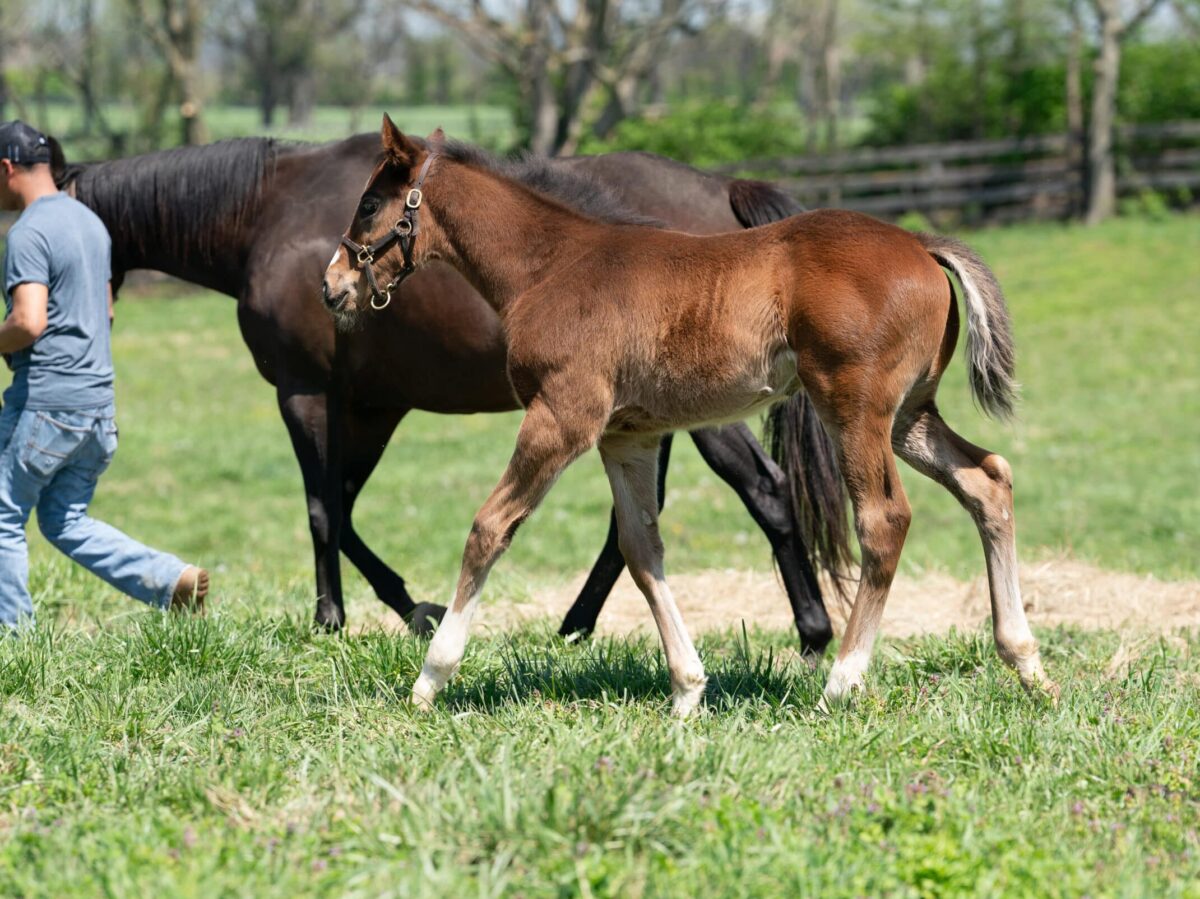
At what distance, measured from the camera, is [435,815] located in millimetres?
3146

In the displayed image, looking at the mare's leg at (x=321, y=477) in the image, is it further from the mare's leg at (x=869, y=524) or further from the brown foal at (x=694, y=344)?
the mare's leg at (x=869, y=524)

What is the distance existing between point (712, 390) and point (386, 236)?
49.2 inches

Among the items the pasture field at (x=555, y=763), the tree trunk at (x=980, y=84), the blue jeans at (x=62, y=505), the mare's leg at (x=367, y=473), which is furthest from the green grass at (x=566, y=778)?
the tree trunk at (x=980, y=84)

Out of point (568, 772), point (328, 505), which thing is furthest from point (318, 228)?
point (568, 772)

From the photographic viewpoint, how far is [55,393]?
211 inches

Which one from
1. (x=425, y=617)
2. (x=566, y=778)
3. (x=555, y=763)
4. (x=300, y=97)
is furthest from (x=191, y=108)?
(x=300, y=97)

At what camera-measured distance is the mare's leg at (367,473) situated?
6.32 m

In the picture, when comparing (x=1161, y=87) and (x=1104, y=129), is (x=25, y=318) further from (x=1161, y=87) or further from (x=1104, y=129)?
(x=1161, y=87)

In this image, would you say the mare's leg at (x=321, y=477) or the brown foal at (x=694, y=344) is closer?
the brown foal at (x=694, y=344)

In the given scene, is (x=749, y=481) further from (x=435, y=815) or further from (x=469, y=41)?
(x=469, y=41)

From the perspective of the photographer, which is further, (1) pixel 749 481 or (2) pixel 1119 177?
(2) pixel 1119 177

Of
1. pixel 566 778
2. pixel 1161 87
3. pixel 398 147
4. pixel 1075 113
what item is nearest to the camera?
pixel 566 778

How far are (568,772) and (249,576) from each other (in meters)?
4.49

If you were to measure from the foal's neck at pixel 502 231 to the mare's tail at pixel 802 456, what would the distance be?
1.48m
